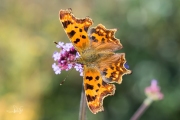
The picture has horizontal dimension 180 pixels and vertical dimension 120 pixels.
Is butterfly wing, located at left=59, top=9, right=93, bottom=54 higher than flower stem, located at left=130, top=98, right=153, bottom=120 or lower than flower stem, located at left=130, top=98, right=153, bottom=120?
higher

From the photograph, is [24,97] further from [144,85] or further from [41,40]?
[144,85]

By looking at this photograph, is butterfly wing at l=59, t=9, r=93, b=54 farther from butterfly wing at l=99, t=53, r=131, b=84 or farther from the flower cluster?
butterfly wing at l=99, t=53, r=131, b=84

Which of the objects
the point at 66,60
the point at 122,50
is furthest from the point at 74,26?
the point at 122,50

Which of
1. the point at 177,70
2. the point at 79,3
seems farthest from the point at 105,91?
the point at 79,3

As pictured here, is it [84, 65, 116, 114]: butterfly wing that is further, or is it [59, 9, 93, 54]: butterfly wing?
[59, 9, 93, 54]: butterfly wing

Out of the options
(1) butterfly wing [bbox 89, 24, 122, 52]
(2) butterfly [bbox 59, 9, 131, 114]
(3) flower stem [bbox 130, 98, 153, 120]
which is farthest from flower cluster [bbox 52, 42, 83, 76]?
(3) flower stem [bbox 130, 98, 153, 120]

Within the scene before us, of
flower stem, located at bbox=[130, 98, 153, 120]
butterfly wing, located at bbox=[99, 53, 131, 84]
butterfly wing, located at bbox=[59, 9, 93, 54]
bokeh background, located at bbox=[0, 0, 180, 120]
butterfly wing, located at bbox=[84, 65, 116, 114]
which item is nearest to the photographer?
butterfly wing, located at bbox=[84, 65, 116, 114]

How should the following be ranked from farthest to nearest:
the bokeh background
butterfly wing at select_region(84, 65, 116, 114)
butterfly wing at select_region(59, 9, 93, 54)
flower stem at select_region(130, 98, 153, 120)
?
the bokeh background
flower stem at select_region(130, 98, 153, 120)
butterfly wing at select_region(59, 9, 93, 54)
butterfly wing at select_region(84, 65, 116, 114)

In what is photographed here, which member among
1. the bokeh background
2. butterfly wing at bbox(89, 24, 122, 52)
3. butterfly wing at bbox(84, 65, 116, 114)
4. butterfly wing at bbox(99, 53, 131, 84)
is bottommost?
butterfly wing at bbox(84, 65, 116, 114)
